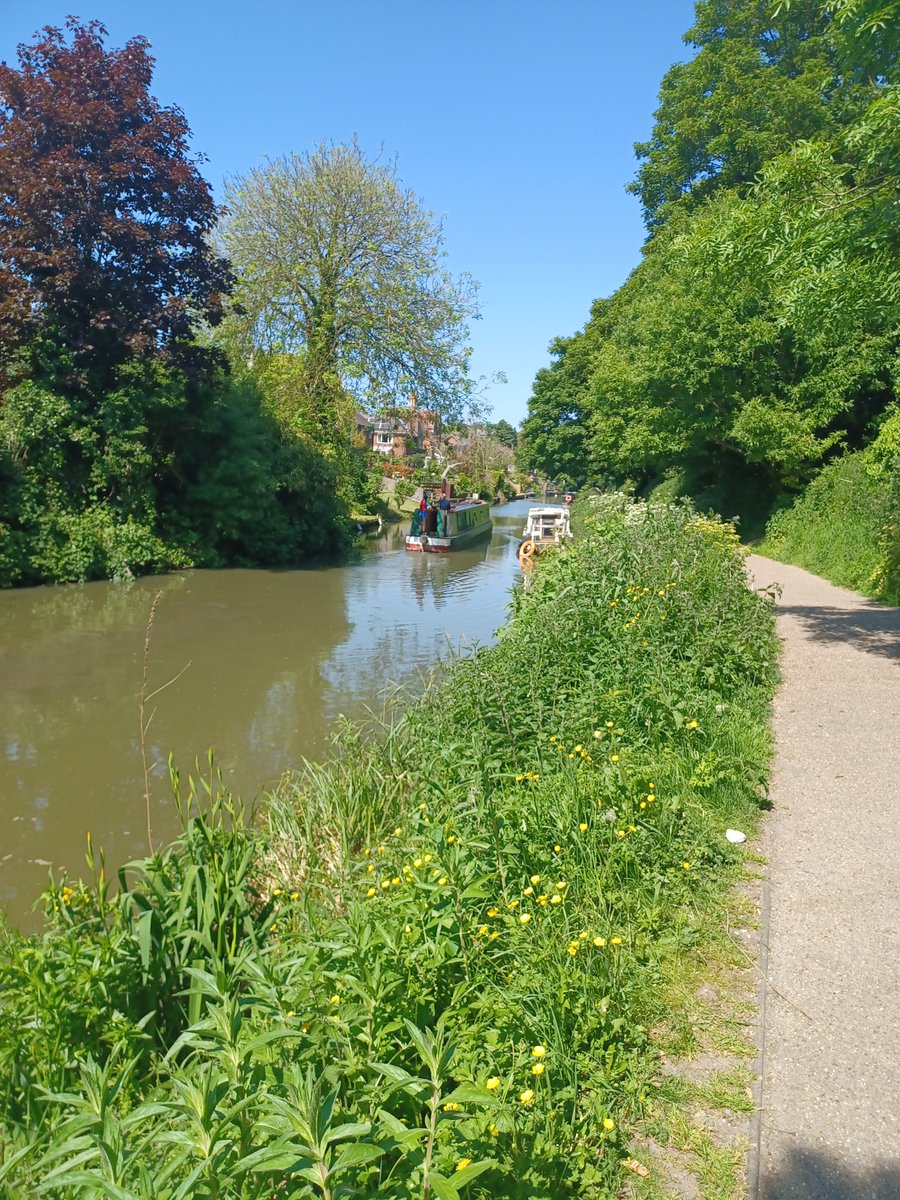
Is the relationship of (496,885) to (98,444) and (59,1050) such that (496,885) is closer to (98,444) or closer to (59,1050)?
(59,1050)

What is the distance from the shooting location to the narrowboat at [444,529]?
31.6 m

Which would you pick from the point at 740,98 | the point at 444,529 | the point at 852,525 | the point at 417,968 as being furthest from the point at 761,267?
the point at 444,529

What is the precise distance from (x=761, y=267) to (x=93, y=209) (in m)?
15.5

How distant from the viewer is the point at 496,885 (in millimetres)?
3773

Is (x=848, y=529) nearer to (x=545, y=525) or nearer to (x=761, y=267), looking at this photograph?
(x=761, y=267)

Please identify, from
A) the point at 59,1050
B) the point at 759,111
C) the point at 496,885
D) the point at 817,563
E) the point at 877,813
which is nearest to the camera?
the point at 59,1050

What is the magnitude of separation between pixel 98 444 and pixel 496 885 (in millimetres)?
19381

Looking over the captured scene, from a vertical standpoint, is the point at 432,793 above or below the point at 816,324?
below

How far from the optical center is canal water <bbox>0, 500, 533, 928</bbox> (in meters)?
7.08

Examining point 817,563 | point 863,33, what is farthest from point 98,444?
point 863,33

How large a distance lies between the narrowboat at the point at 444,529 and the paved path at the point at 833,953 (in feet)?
81.2

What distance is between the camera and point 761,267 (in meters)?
9.52

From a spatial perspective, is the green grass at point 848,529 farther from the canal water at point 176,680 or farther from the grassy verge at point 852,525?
the canal water at point 176,680

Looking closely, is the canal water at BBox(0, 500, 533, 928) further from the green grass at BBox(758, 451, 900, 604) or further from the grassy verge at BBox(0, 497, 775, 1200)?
the green grass at BBox(758, 451, 900, 604)
